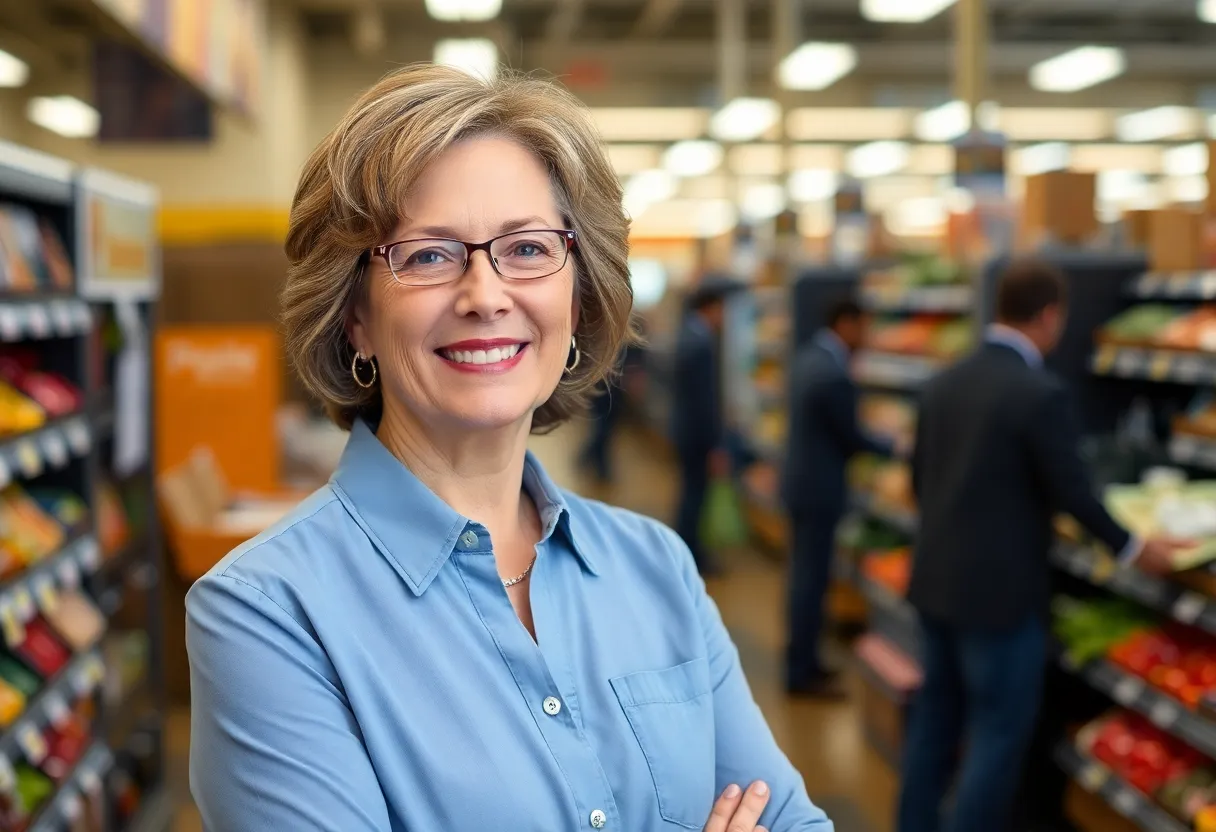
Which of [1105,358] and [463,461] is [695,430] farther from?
[463,461]

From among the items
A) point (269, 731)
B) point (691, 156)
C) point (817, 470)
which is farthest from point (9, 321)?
point (691, 156)

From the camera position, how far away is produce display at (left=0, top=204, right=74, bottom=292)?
3.41m

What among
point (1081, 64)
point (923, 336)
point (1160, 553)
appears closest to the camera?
point (1160, 553)

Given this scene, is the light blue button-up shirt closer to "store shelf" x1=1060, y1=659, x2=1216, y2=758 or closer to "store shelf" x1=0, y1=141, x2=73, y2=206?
"store shelf" x1=0, y1=141, x2=73, y2=206

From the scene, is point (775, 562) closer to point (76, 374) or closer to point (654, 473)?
point (654, 473)

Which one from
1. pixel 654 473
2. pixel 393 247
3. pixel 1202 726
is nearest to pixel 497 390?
pixel 393 247

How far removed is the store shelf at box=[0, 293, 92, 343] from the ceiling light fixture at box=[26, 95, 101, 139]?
12.7 meters

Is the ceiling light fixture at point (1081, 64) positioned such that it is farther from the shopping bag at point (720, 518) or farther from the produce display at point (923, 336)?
the shopping bag at point (720, 518)

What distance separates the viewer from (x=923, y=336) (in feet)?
22.2

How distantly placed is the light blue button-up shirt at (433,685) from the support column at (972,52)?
16.2 ft

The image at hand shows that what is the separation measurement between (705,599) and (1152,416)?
11.8 ft

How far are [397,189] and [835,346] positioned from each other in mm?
4941

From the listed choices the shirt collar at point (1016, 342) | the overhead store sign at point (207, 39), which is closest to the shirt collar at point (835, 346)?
the shirt collar at point (1016, 342)

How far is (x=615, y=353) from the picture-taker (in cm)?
175
